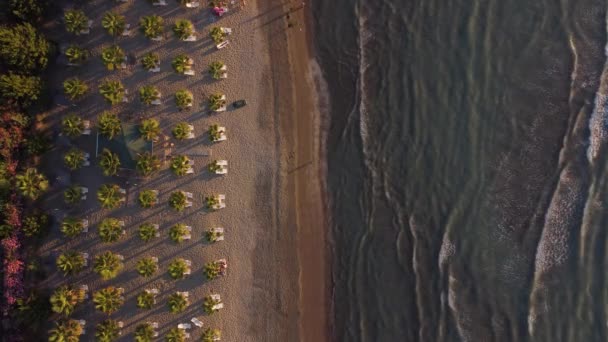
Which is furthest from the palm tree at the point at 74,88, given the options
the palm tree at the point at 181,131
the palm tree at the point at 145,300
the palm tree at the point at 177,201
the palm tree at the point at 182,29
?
the palm tree at the point at 145,300

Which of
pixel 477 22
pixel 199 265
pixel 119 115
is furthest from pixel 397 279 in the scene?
pixel 119 115

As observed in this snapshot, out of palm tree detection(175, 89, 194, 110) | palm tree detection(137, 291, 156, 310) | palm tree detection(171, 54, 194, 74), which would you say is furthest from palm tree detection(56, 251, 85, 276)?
palm tree detection(171, 54, 194, 74)

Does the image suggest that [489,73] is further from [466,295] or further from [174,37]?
[174,37]

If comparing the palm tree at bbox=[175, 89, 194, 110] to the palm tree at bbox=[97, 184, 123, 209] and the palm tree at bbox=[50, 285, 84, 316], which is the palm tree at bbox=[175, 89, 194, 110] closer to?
the palm tree at bbox=[97, 184, 123, 209]

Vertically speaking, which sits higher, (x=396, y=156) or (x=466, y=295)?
(x=396, y=156)

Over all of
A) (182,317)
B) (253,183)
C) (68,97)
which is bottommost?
(182,317)

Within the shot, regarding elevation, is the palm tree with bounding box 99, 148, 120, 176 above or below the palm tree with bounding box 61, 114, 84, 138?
below
